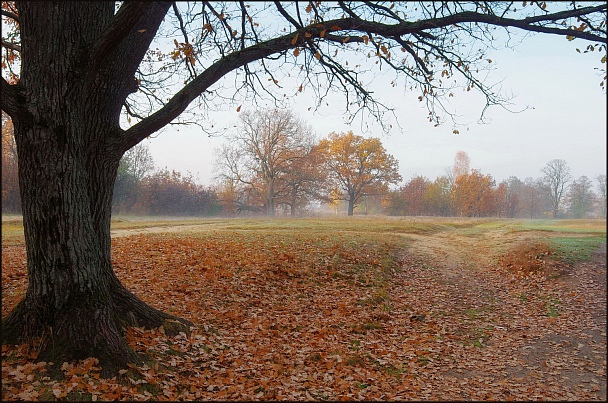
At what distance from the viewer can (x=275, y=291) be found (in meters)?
9.51

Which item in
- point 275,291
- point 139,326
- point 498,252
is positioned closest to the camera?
point 139,326

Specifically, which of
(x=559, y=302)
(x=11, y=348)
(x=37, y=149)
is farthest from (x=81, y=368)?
(x=559, y=302)

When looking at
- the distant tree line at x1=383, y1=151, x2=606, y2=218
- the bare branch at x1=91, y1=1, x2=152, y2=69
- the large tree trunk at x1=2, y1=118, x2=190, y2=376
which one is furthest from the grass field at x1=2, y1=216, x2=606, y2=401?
the distant tree line at x1=383, y1=151, x2=606, y2=218

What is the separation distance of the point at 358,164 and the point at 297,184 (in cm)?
765

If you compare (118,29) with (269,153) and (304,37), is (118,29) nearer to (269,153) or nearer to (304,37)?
(304,37)

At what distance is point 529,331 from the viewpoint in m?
7.21

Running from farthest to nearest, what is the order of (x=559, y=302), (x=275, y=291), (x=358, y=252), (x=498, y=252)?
(x=498, y=252), (x=358, y=252), (x=275, y=291), (x=559, y=302)

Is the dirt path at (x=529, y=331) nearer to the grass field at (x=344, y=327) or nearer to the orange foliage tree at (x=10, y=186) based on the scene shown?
the grass field at (x=344, y=327)

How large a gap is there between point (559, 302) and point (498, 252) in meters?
8.28

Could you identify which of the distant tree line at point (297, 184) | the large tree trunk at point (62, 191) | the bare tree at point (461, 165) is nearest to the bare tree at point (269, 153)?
the distant tree line at point (297, 184)

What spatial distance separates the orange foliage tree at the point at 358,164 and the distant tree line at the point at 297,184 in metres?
0.11

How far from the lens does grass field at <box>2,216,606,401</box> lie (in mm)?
4855

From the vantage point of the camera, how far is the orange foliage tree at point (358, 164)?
42750 millimetres

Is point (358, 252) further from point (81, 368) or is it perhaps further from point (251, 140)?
point (251, 140)
